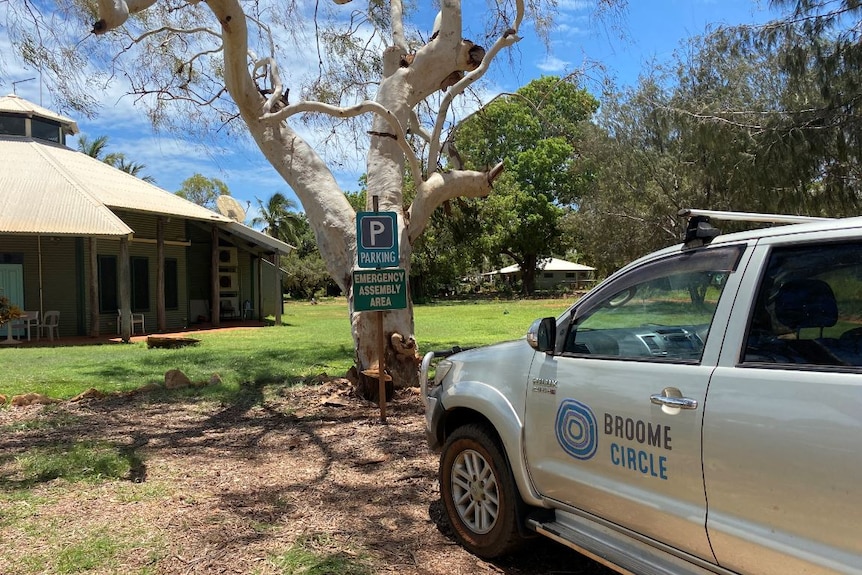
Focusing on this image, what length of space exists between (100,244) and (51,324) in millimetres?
2753

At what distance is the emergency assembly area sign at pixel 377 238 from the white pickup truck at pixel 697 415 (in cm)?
335

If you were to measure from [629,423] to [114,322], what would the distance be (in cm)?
1916

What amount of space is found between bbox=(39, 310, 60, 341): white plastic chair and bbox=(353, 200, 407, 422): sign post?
13435 mm

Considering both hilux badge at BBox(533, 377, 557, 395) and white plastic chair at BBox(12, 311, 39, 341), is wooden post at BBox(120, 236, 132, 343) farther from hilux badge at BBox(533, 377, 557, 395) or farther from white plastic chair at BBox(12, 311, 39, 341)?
hilux badge at BBox(533, 377, 557, 395)

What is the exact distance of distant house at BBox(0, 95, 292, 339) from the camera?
16672mm

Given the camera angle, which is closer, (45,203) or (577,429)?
(577,429)

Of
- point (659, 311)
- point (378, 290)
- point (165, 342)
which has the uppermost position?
point (378, 290)

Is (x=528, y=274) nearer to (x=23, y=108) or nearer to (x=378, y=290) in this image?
(x=23, y=108)

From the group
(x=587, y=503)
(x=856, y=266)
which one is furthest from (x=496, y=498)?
(x=856, y=266)

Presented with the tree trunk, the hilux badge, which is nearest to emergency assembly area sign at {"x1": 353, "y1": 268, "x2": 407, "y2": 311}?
the hilux badge

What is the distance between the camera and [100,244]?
18.6 meters

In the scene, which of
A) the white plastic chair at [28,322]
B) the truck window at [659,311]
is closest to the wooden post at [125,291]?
the white plastic chair at [28,322]

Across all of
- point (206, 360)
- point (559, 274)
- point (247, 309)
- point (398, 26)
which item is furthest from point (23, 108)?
point (559, 274)

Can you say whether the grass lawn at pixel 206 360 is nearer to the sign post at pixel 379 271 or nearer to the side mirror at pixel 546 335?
the sign post at pixel 379 271
